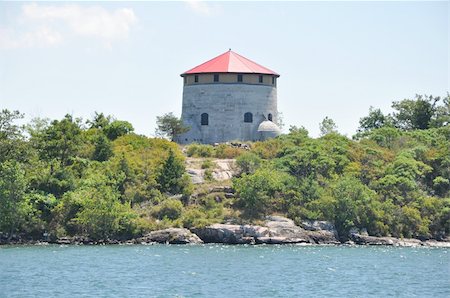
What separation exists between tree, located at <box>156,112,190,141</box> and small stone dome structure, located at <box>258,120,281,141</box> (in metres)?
6.20

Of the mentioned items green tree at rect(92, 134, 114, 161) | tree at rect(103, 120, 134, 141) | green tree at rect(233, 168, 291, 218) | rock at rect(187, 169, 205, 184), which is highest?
tree at rect(103, 120, 134, 141)

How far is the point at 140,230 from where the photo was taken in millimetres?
72500

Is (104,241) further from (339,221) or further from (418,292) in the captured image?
(418,292)

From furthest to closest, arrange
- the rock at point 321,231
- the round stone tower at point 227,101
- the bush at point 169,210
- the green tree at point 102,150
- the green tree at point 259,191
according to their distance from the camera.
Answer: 1. the round stone tower at point 227,101
2. the green tree at point 102,150
3. the green tree at point 259,191
4. the bush at point 169,210
5. the rock at point 321,231

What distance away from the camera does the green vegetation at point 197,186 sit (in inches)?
2847

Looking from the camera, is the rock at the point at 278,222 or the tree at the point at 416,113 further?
the tree at the point at 416,113

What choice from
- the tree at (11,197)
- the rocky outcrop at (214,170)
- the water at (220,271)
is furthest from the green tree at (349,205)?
the tree at (11,197)

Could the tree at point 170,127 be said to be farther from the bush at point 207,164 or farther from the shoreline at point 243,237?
the shoreline at point 243,237

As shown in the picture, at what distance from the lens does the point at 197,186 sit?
79.1 metres

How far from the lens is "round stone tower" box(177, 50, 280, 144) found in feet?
311

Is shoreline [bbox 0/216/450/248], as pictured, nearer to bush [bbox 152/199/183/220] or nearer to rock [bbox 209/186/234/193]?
bush [bbox 152/199/183/220]

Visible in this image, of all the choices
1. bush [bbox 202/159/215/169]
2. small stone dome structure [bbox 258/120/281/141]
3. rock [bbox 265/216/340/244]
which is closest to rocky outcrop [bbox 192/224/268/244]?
rock [bbox 265/216/340/244]

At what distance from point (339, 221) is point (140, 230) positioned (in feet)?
44.0

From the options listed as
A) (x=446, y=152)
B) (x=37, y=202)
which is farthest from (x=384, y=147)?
(x=37, y=202)
